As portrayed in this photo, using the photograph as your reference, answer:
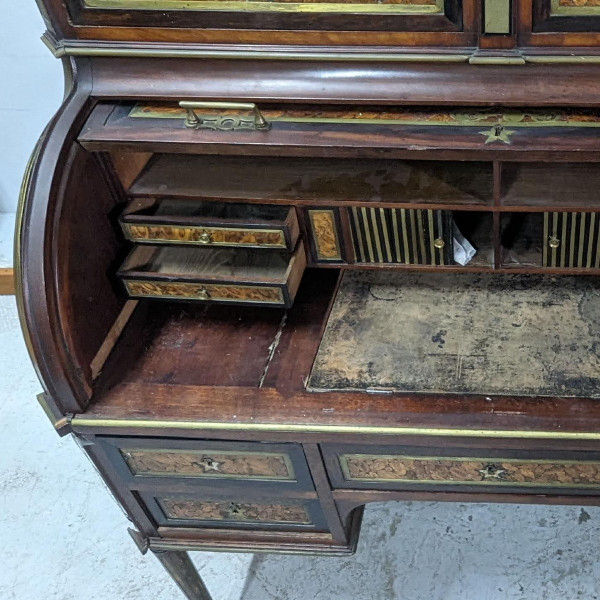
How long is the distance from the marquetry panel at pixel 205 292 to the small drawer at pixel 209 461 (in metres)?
0.25

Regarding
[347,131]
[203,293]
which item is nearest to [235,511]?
[203,293]

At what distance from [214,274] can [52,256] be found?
292 mm

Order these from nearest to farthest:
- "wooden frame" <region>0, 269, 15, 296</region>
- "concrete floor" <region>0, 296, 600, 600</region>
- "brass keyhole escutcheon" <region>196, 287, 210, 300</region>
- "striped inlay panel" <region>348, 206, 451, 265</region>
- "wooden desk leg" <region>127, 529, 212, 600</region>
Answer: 1. "striped inlay panel" <region>348, 206, 451, 265</region>
2. "brass keyhole escutcheon" <region>196, 287, 210, 300</region>
3. "wooden desk leg" <region>127, 529, 212, 600</region>
4. "concrete floor" <region>0, 296, 600, 600</region>
5. "wooden frame" <region>0, 269, 15, 296</region>

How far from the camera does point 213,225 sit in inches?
55.6

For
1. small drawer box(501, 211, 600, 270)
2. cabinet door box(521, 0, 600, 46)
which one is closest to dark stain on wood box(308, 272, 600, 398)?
small drawer box(501, 211, 600, 270)

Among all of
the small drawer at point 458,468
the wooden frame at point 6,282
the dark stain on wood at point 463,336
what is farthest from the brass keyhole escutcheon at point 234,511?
the wooden frame at point 6,282

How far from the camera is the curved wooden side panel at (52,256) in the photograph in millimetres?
1313

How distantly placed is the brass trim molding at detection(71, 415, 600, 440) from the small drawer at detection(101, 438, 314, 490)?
0.05 meters

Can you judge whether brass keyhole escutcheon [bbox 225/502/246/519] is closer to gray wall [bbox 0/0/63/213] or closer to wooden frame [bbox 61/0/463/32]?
wooden frame [bbox 61/0/463/32]

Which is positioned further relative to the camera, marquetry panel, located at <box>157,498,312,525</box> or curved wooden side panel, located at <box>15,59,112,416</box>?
marquetry panel, located at <box>157,498,312,525</box>

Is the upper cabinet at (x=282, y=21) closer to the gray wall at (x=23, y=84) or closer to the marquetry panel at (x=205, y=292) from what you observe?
the marquetry panel at (x=205, y=292)

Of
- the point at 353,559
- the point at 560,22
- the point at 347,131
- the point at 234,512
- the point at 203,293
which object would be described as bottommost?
the point at 353,559

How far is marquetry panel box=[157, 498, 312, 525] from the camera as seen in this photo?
61.3 inches

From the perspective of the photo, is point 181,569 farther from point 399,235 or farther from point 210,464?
point 399,235
